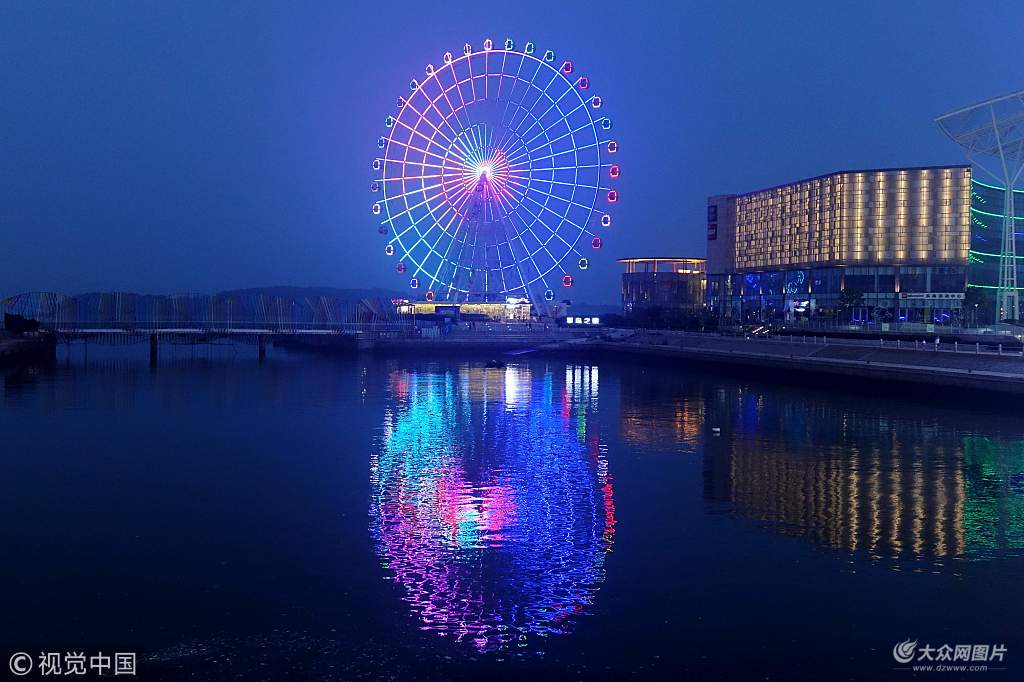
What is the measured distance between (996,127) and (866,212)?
6074 centimetres

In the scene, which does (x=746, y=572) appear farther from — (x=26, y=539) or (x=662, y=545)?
(x=26, y=539)

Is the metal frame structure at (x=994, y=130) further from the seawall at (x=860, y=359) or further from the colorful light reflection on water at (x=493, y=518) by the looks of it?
the colorful light reflection on water at (x=493, y=518)

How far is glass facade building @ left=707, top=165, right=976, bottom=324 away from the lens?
11881 centimetres

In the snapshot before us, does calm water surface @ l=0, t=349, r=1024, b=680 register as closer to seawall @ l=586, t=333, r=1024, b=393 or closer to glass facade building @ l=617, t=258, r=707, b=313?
seawall @ l=586, t=333, r=1024, b=393

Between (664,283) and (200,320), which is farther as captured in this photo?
(664,283)

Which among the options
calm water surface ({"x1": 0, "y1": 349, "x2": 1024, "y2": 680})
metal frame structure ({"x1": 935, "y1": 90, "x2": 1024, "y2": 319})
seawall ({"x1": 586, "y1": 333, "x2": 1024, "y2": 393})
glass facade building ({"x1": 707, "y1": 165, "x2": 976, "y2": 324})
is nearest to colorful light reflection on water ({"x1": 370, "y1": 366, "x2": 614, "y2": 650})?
calm water surface ({"x1": 0, "y1": 349, "x2": 1024, "y2": 680})

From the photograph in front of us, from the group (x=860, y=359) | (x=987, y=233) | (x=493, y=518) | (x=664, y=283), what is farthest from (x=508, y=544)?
(x=664, y=283)

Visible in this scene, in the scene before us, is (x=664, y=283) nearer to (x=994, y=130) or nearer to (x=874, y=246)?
(x=874, y=246)

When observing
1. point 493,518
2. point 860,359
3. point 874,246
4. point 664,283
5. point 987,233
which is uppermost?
point 987,233

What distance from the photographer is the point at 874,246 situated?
12469 cm

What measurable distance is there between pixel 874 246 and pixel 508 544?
117m

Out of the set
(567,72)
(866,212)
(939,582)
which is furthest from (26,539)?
(866,212)

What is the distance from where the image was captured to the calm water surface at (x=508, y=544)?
13.8 meters

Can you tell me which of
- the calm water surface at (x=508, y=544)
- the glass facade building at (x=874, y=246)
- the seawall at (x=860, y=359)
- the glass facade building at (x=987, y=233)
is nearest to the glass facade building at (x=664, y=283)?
the glass facade building at (x=874, y=246)
